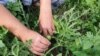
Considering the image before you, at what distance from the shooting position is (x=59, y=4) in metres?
2.52

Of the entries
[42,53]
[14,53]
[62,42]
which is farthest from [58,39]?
[14,53]

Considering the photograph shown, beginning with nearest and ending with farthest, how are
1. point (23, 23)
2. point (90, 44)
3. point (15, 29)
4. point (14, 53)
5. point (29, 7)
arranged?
point (90, 44) < point (14, 53) < point (15, 29) < point (23, 23) < point (29, 7)

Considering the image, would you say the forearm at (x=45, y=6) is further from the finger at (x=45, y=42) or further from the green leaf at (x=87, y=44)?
the green leaf at (x=87, y=44)

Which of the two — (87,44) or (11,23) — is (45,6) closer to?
(11,23)

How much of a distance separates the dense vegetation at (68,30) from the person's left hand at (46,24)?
0.04m

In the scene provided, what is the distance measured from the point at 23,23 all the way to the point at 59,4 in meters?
0.41

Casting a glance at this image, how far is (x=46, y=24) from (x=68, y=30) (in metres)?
0.16

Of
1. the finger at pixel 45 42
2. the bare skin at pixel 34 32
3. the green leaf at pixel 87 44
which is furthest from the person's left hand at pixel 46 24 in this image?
the green leaf at pixel 87 44

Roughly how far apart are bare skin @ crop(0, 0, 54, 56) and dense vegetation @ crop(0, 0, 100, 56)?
0.14 ft

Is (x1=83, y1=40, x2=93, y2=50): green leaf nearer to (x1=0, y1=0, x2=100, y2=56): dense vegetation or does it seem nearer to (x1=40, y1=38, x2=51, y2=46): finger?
(x1=0, y1=0, x2=100, y2=56): dense vegetation

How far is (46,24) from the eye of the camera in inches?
85.8

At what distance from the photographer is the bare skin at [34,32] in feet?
6.63

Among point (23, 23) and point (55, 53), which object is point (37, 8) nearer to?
point (23, 23)

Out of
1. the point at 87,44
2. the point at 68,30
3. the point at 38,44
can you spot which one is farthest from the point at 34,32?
the point at 87,44
